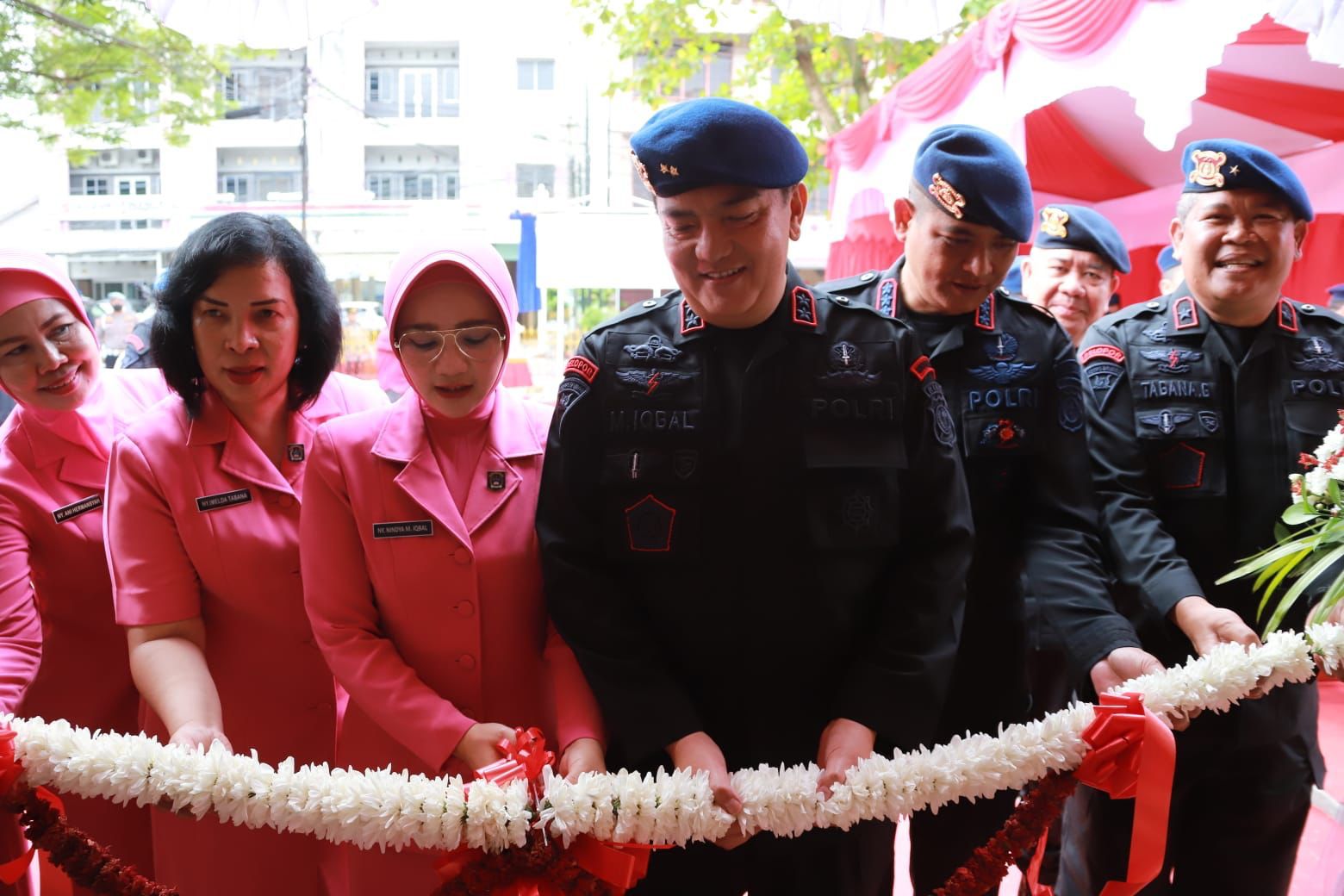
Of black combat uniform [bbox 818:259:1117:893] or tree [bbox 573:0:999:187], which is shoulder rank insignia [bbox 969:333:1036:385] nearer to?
black combat uniform [bbox 818:259:1117:893]

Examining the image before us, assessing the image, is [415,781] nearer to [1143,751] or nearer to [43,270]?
[1143,751]

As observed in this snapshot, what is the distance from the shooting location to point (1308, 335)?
224cm

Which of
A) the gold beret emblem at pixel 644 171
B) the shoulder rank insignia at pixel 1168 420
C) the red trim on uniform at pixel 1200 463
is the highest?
the gold beret emblem at pixel 644 171

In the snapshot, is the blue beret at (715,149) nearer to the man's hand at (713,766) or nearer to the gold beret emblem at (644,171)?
the gold beret emblem at (644,171)

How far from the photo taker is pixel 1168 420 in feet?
7.07

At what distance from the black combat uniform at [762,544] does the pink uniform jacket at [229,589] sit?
597 millimetres

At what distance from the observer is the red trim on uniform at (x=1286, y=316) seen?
222cm

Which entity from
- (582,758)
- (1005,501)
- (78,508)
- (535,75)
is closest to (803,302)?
(1005,501)

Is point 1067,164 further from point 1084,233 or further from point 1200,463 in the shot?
point 1200,463

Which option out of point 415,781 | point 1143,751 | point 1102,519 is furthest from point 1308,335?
point 415,781

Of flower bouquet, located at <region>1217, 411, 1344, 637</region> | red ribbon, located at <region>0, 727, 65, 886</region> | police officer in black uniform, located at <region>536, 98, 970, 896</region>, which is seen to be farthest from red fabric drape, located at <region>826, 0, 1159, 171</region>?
red ribbon, located at <region>0, 727, 65, 886</region>

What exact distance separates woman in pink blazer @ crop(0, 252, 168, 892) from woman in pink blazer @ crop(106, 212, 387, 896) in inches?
9.5

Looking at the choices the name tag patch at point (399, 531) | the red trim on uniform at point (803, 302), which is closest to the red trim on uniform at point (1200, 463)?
the red trim on uniform at point (803, 302)

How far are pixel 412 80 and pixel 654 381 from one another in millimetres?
8936
